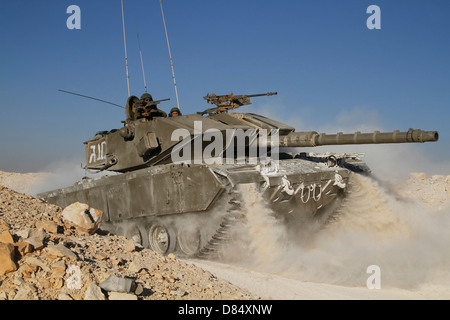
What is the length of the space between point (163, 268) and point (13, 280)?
222cm

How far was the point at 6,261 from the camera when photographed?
514cm

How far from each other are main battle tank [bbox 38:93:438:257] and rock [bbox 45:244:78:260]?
3544mm

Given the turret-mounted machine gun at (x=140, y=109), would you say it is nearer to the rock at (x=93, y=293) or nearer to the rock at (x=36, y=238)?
the rock at (x=36, y=238)

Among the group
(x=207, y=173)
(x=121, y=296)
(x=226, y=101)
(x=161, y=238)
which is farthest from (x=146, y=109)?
(x=121, y=296)

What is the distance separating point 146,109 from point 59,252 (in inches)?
251


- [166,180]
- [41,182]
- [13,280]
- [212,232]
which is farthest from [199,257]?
[41,182]

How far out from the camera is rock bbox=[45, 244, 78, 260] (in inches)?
224

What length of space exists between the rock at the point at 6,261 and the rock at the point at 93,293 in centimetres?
94

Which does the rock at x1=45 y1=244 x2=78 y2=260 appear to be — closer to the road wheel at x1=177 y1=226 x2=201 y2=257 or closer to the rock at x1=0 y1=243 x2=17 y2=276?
the rock at x1=0 y1=243 x2=17 y2=276

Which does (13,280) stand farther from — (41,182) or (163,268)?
(41,182)

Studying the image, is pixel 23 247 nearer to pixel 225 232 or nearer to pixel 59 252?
pixel 59 252

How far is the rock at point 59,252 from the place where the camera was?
5695 millimetres

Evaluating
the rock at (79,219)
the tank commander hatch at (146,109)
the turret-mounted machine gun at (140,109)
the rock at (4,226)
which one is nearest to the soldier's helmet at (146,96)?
the tank commander hatch at (146,109)
